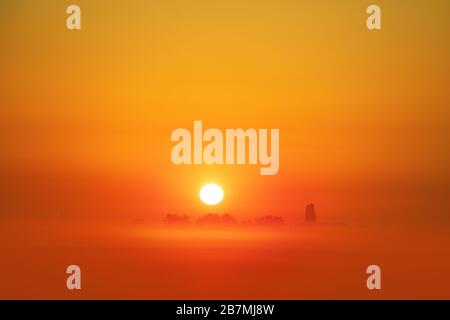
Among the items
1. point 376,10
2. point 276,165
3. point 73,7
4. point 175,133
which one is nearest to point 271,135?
point 276,165

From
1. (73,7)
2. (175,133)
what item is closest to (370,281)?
(175,133)

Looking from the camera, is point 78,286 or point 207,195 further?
point 207,195

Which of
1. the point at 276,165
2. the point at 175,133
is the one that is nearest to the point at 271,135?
the point at 276,165

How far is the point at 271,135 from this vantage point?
51.0 ft

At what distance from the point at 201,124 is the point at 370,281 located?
12.3ft

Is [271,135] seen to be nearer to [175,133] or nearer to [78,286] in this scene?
[175,133]

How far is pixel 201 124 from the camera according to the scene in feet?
50.1

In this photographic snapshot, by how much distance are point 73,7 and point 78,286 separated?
4.45 meters
